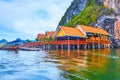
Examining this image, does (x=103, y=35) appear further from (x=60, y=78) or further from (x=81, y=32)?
(x=60, y=78)

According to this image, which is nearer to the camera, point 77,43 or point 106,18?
point 77,43

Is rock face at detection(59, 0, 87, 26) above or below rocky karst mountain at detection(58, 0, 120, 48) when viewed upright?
above

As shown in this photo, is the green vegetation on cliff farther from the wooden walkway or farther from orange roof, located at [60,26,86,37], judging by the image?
orange roof, located at [60,26,86,37]

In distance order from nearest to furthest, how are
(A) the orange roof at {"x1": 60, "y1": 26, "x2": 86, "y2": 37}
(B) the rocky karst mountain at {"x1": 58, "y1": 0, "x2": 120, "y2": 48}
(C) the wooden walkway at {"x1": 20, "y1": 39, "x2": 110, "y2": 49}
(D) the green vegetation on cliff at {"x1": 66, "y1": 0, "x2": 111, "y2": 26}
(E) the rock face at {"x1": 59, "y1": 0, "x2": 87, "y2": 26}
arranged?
(A) the orange roof at {"x1": 60, "y1": 26, "x2": 86, "y2": 37} → (C) the wooden walkway at {"x1": 20, "y1": 39, "x2": 110, "y2": 49} → (B) the rocky karst mountain at {"x1": 58, "y1": 0, "x2": 120, "y2": 48} → (D) the green vegetation on cliff at {"x1": 66, "y1": 0, "x2": 111, "y2": 26} → (E) the rock face at {"x1": 59, "y1": 0, "x2": 87, "y2": 26}

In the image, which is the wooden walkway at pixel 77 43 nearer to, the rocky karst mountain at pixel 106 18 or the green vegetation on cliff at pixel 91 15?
the rocky karst mountain at pixel 106 18

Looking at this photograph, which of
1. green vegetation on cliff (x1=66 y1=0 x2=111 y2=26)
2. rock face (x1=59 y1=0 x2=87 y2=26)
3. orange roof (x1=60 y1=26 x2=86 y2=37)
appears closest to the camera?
orange roof (x1=60 y1=26 x2=86 y2=37)

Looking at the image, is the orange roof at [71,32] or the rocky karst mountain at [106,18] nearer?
the orange roof at [71,32]

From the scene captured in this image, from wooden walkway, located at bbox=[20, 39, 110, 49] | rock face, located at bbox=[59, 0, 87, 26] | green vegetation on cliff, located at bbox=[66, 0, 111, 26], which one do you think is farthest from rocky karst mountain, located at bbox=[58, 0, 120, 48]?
rock face, located at bbox=[59, 0, 87, 26]

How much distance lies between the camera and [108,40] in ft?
235

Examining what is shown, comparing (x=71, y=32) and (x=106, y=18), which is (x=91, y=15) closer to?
(x=106, y=18)

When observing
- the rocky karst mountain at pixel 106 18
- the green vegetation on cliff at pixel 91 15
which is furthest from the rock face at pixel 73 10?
the green vegetation on cliff at pixel 91 15

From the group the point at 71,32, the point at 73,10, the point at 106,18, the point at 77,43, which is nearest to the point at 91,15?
the point at 106,18

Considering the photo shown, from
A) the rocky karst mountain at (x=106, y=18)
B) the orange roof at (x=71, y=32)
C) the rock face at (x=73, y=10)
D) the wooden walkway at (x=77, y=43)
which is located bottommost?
the wooden walkway at (x=77, y=43)

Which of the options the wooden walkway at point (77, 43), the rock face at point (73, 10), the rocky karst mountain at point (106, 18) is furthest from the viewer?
the rock face at point (73, 10)
